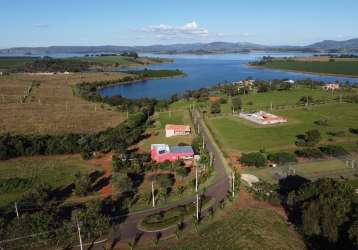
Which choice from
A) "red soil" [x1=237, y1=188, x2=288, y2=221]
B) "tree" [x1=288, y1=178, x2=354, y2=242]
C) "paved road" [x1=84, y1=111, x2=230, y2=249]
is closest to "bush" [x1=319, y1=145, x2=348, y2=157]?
"paved road" [x1=84, y1=111, x2=230, y2=249]

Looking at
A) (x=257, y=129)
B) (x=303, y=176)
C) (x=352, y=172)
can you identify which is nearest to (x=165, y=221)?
(x=303, y=176)

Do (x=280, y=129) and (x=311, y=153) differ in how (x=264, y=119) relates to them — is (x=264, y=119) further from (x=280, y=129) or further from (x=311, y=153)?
(x=311, y=153)

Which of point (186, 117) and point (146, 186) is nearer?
point (146, 186)

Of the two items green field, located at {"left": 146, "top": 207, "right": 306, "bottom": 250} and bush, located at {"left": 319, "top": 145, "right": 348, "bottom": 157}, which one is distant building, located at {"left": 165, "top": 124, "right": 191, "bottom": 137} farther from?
green field, located at {"left": 146, "top": 207, "right": 306, "bottom": 250}

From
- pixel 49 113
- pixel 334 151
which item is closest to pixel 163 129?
pixel 334 151

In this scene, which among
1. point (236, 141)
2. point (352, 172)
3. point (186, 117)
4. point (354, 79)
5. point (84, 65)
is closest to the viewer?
point (352, 172)

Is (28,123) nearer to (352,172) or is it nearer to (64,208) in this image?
(64,208)

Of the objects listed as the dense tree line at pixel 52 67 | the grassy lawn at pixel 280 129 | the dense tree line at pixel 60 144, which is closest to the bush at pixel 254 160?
the grassy lawn at pixel 280 129
